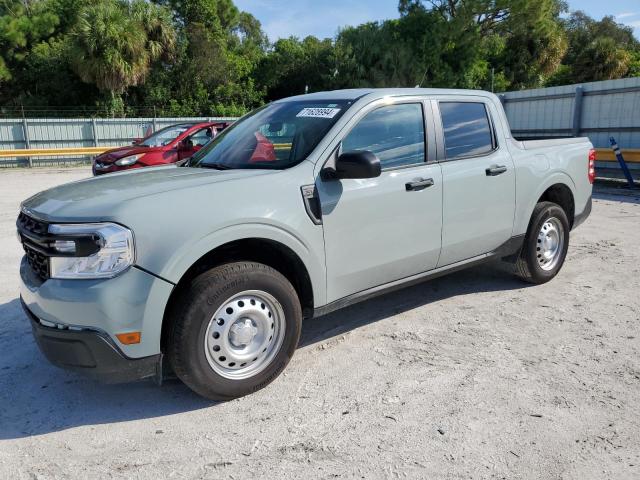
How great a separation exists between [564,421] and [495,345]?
101cm

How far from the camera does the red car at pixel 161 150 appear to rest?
11.4 meters

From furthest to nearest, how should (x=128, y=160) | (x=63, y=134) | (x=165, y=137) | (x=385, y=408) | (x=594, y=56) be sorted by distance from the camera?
1. (x=594, y=56)
2. (x=63, y=134)
3. (x=165, y=137)
4. (x=128, y=160)
5. (x=385, y=408)

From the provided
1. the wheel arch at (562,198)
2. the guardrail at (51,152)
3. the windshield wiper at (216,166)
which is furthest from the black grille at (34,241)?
the guardrail at (51,152)

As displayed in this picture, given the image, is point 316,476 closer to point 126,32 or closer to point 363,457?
point 363,457

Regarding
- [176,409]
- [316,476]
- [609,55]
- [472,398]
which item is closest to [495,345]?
[472,398]

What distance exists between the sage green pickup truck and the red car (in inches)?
290

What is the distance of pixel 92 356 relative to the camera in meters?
2.77

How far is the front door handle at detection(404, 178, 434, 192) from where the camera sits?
386cm

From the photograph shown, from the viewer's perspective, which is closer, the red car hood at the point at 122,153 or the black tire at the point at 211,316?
the black tire at the point at 211,316

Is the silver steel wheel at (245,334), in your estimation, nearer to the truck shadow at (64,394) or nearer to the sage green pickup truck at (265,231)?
the sage green pickup truck at (265,231)

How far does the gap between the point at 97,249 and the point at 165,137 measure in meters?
10.4

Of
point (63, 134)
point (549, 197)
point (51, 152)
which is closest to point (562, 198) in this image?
point (549, 197)

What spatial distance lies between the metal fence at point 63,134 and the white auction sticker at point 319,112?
1837 cm

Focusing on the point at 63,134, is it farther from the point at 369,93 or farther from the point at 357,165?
the point at 357,165
